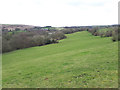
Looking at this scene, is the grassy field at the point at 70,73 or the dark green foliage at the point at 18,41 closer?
the grassy field at the point at 70,73

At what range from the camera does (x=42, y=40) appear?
7688 cm

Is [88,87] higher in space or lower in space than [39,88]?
higher

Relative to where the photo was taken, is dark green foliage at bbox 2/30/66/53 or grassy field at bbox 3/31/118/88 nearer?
grassy field at bbox 3/31/118/88

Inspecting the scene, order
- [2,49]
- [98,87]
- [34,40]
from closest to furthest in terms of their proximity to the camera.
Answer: [98,87]
[2,49]
[34,40]

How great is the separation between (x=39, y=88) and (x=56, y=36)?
8664 cm

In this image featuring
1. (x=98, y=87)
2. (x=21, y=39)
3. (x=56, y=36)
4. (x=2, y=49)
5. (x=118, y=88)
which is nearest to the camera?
(x=118, y=88)

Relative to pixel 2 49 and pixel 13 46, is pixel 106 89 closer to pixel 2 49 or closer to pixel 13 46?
pixel 2 49

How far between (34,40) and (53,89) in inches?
2707

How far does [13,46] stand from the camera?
2425 inches

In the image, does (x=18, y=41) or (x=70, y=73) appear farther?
(x=18, y=41)

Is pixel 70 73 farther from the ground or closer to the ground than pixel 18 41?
closer to the ground

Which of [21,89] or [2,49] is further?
[2,49]

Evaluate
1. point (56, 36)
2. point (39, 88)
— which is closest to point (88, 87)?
point (39, 88)

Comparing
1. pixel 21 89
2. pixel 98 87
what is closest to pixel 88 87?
pixel 98 87
